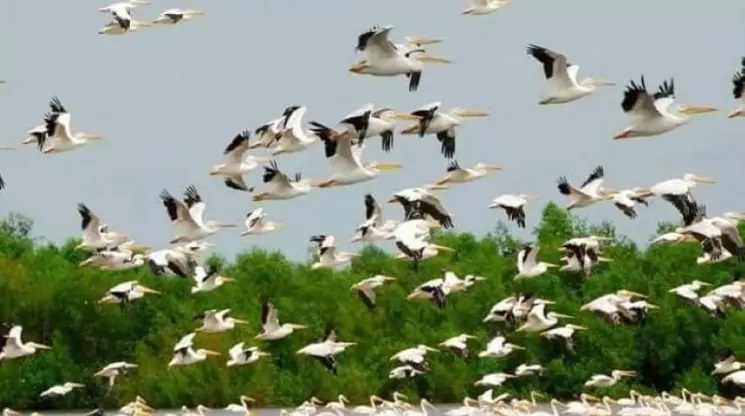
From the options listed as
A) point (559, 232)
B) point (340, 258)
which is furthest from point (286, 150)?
point (559, 232)

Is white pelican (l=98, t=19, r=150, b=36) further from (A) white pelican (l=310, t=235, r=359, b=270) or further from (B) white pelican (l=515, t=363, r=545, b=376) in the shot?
(B) white pelican (l=515, t=363, r=545, b=376)

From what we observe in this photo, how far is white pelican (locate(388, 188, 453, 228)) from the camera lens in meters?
31.5

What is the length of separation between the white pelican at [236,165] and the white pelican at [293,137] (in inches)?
72.1

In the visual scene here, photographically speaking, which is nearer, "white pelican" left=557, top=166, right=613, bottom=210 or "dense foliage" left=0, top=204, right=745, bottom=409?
"white pelican" left=557, top=166, right=613, bottom=210

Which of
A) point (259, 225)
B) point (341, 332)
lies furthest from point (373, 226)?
point (341, 332)

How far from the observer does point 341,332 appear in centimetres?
6300

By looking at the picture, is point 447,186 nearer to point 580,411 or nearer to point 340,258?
point 340,258

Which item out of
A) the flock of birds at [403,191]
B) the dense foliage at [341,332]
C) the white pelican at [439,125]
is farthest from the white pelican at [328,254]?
the dense foliage at [341,332]

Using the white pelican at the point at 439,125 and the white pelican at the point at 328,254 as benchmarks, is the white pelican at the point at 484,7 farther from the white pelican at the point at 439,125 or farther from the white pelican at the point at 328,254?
the white pelican at the point at 328,254

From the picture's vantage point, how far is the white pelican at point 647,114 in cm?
2781

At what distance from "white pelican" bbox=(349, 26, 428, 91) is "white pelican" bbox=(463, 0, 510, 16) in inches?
43.5

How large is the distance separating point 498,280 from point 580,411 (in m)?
Answer: 21.7

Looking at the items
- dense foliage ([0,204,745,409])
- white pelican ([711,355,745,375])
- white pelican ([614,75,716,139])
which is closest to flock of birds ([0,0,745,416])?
white pelican ([614,75,716,139])

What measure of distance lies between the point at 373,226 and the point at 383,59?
7584mm
